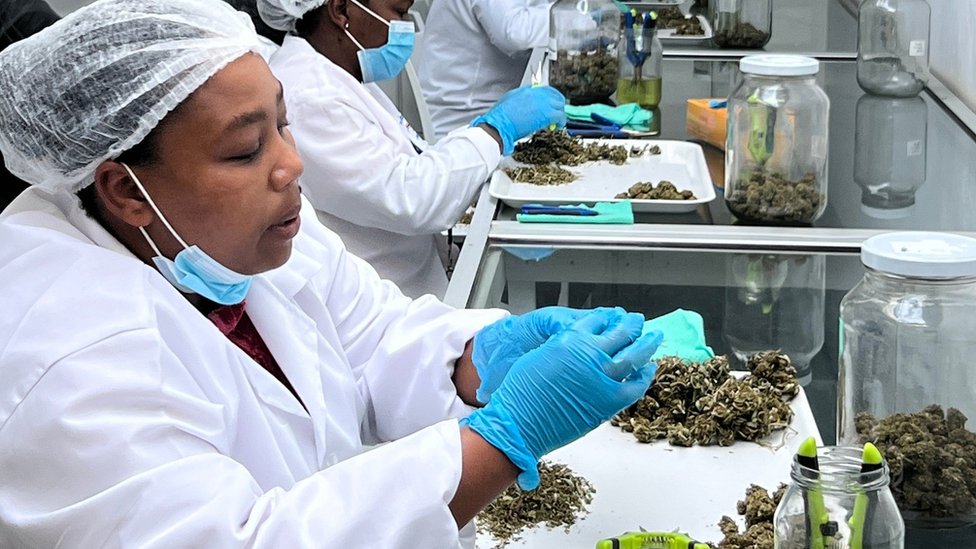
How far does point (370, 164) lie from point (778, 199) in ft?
2.46

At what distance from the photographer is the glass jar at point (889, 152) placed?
2.00 m

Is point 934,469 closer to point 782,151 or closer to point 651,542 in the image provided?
point 651,542

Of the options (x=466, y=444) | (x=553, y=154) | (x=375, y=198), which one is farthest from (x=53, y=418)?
(x=553, y=154)

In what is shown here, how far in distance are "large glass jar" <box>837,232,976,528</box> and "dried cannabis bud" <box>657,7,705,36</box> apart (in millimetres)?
2205

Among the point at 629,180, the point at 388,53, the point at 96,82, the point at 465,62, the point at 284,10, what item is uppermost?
the point at 96,82

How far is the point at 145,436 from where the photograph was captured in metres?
1.00

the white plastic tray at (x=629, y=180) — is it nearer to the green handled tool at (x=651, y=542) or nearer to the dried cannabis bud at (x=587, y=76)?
the dried cannabis bud at (x=587, y=76)

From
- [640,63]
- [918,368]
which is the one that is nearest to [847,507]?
[918,368]

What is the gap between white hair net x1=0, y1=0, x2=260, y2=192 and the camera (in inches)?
43.2

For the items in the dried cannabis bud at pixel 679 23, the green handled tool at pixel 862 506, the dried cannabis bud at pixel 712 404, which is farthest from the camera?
the dried cannabis bud at pixel 679 23

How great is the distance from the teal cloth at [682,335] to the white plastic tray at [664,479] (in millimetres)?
126

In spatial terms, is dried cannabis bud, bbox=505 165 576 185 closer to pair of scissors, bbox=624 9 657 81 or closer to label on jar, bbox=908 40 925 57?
pair of scissors, bbox=624 9 657 81

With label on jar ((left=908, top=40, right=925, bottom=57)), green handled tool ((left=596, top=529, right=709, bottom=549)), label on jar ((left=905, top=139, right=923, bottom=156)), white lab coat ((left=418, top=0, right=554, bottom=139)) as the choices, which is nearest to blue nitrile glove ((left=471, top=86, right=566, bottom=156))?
label on jar ((left=905, top=139, right=923, bottom=156))

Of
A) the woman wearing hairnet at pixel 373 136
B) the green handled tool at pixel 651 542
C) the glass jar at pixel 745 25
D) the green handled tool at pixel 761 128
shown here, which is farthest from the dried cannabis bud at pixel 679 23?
the green handled tool at pixel 651 542
